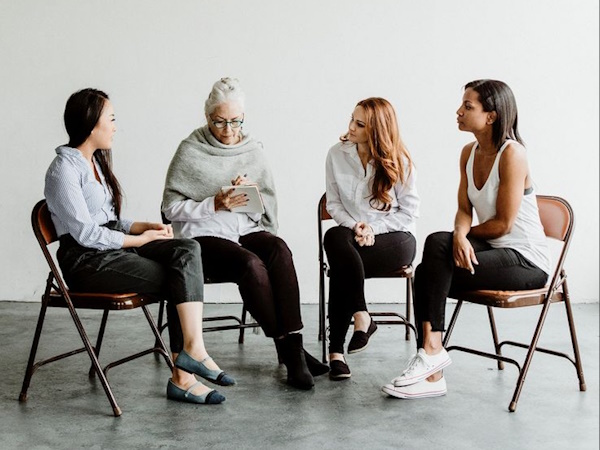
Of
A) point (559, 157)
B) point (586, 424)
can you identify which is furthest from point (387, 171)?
point (559, 157)

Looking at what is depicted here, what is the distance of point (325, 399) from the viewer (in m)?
3.39

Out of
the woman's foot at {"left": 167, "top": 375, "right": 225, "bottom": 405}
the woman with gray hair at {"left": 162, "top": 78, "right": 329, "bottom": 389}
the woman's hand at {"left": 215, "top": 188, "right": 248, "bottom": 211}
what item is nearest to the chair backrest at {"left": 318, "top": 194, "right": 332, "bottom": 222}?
the woman with gray hair at {"left": 162, "top": 78, "right": 329, "bottom": 389}

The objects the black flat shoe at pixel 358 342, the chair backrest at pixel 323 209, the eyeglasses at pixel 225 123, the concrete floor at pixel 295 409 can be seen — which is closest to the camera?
the concrete floor at pixel 295 409

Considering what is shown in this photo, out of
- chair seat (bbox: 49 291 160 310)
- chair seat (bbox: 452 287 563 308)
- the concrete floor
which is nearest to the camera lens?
the concrete floor

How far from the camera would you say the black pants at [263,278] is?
3.53m

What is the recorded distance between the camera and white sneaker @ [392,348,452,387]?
3363 millimetres

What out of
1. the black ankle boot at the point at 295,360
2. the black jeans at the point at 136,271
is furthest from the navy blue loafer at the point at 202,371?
the black ankle boot at the point at 295,360

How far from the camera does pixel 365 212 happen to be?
A: 3.98 metres

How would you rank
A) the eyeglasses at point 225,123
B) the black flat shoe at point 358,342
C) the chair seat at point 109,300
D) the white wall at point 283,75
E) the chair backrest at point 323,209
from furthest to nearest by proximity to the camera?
the white wall at point 283,75
the chair backrest at point 323,209
the eyeglasses at point 225,123
the black flat shoe at point 358,342
the chair seat at point 109,300

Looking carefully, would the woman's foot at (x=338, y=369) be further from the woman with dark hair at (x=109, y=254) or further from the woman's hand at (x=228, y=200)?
the woman's hand at (x=228, y=200)

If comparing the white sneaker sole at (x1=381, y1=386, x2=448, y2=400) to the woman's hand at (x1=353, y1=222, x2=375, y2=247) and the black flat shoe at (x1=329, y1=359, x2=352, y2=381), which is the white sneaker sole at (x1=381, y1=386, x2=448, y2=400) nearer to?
the black flat shoe at (x1=329, y1=359, x2=352, y2=381)

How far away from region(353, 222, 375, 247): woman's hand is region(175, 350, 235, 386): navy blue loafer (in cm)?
95

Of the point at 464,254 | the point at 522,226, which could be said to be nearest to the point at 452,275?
the point at 464,254

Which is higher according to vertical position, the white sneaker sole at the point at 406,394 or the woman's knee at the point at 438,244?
the woman's knee at the point at 438,244
